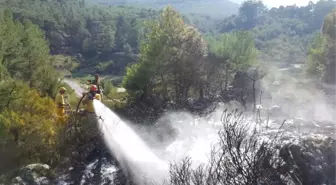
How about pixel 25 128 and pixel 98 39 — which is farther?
pixel 98 39

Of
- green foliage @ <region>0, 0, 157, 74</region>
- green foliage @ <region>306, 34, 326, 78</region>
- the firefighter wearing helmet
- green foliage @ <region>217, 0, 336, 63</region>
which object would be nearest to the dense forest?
green foliage @ <region>306, 34, 326, 78</region>

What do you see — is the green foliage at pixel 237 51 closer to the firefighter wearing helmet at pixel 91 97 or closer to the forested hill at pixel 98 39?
the firefighter wearing helmet at pixel 91 97

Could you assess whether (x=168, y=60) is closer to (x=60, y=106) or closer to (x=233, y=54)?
(x=233, y=54)

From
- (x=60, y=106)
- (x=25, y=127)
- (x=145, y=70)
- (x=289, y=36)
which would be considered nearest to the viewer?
(x=25, y=127)

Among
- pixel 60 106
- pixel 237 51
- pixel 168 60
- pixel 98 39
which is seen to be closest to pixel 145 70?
pixel 168 60

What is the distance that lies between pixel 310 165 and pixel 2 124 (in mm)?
19201

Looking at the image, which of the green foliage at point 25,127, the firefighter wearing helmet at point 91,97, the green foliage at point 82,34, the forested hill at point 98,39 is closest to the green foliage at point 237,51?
the green foliage at point 25,127

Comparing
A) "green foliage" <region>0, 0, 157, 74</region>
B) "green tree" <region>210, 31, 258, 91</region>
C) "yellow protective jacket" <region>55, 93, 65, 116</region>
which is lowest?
"green foliage" <region>0, 0, 157, 74</region>

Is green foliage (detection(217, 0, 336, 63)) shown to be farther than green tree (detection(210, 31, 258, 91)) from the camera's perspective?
Yes

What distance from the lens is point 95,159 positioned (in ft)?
96.7

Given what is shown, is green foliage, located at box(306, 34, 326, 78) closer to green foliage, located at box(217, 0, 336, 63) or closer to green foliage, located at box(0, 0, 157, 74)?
green foliage, located at box(217, 0, 336, 63)

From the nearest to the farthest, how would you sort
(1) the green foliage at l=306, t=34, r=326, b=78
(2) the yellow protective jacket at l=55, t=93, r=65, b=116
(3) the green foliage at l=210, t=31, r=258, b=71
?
(2) the yellow protective jacket at l=55, t=93, r=65, b=116, (3) the green foliage at l=210, t=31, r=258, b=71, (1) the green foliage at l=306, t=34, r=326, b=78

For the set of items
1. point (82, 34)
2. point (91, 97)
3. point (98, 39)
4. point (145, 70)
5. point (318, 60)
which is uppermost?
point (91, 97)

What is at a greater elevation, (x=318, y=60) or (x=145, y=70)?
(x=145, y=70)
